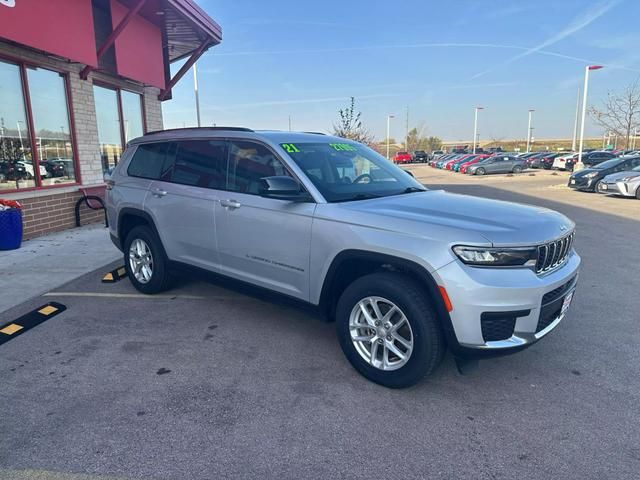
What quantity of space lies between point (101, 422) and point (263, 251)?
175cm

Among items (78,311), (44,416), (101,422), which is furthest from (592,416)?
(78,311)

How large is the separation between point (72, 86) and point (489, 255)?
10210 millimetres

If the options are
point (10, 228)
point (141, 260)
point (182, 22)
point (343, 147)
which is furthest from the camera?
point (182, 22)

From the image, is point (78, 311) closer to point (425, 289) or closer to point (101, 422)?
point (101, 422)

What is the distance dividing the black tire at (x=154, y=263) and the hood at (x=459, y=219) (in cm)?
251

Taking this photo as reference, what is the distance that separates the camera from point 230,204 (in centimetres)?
415

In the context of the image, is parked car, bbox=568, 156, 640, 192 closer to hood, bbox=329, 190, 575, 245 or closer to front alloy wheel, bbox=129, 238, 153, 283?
hood, bbox=329, 190, 575, 245

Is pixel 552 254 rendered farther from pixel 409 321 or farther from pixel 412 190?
pixel 412 190

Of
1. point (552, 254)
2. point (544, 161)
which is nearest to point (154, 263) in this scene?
point (552, 254)

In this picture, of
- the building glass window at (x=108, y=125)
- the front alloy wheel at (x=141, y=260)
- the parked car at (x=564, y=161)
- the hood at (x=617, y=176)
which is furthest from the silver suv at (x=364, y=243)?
the parked car at (x=564, y=161)

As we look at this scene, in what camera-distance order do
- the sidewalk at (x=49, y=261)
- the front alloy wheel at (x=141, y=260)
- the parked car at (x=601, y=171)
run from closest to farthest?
the front alloy wheel at (x=141, y=260), the sidewalk at (x=49, y=261), the parked car at (x=601, y=171)

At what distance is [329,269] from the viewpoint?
3461mm

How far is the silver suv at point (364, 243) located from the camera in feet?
9.48

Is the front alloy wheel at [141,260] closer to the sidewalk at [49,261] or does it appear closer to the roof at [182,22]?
the sidewalk at [49,261]
